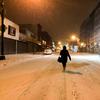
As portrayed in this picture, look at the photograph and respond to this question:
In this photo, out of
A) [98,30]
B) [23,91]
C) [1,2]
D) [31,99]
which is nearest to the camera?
[31,99]

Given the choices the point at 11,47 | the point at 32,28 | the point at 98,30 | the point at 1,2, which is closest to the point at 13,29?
the point at 11,47

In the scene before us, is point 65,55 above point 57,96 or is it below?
above

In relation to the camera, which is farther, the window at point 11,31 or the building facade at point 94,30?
the building facade at point 94,30

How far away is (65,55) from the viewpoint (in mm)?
17625

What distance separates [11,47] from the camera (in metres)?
52.8

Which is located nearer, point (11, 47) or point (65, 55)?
point (65, 55)

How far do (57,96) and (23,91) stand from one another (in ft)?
5.40

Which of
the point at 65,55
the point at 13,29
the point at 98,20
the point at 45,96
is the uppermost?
the point at 98,20

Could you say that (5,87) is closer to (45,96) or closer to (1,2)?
(45,96)

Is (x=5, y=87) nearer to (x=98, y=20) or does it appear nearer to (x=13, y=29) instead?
(x=13, y=29)

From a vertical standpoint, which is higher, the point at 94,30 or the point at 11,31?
the point at 94,30

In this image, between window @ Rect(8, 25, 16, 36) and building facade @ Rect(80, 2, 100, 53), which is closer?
window @ Rect(8, 25, 16, 36)

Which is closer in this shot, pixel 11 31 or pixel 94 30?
pixel 11 31

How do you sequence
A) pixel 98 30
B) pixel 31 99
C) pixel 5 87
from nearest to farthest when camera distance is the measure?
pixel 31 99
pixel 5 87
pixel 98 30
